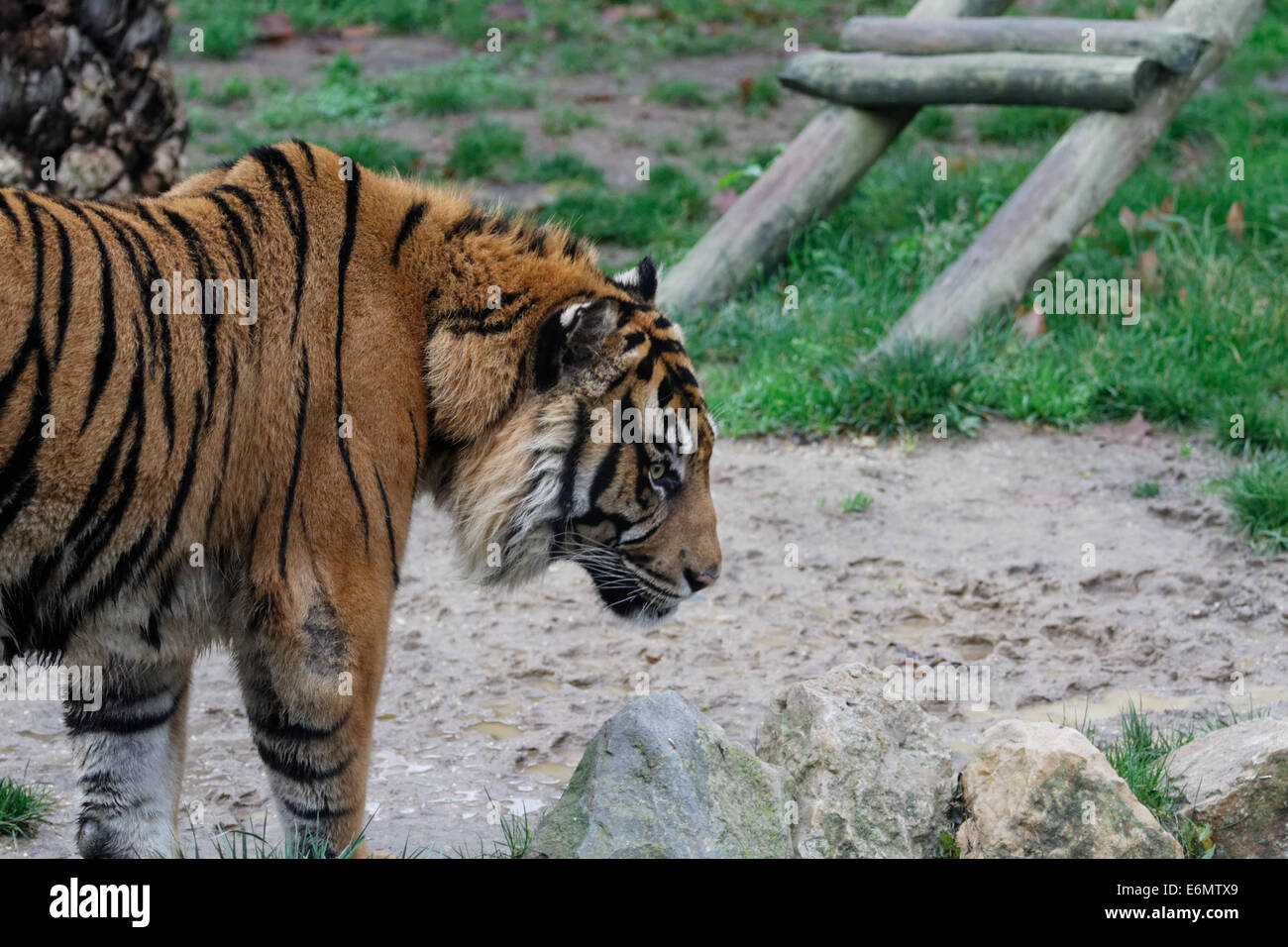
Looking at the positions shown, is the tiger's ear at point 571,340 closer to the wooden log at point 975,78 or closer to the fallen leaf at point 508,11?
the wooden log at point 975,78

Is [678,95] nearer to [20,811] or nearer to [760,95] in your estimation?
[760,95]

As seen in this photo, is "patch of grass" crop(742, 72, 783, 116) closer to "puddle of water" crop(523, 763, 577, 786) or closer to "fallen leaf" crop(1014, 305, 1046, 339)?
"fallen leaf" crop(1014, 305, 1046, 339)

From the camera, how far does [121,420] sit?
3.24 m

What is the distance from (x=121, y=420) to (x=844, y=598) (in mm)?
3061

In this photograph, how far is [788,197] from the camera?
7832 millimetres

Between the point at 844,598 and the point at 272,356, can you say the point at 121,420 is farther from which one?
the point at 844,598

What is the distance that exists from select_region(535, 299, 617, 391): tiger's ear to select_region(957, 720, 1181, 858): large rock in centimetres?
142

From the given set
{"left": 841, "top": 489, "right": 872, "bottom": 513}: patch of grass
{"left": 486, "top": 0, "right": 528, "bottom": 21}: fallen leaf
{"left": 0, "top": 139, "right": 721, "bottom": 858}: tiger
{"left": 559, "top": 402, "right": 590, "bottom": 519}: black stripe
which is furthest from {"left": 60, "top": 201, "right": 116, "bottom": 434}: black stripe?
{"left": 486, "top": 0, "right": 528, "bottom": 21}: fallen leaf

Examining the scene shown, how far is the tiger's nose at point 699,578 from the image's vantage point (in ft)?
12.8

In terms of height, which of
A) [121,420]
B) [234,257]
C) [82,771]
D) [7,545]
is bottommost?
[82,771]

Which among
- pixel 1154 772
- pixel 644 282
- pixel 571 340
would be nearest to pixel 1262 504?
pixel 1154 772

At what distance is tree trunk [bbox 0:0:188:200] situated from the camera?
238 inches

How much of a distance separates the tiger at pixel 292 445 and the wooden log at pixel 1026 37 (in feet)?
14.2
